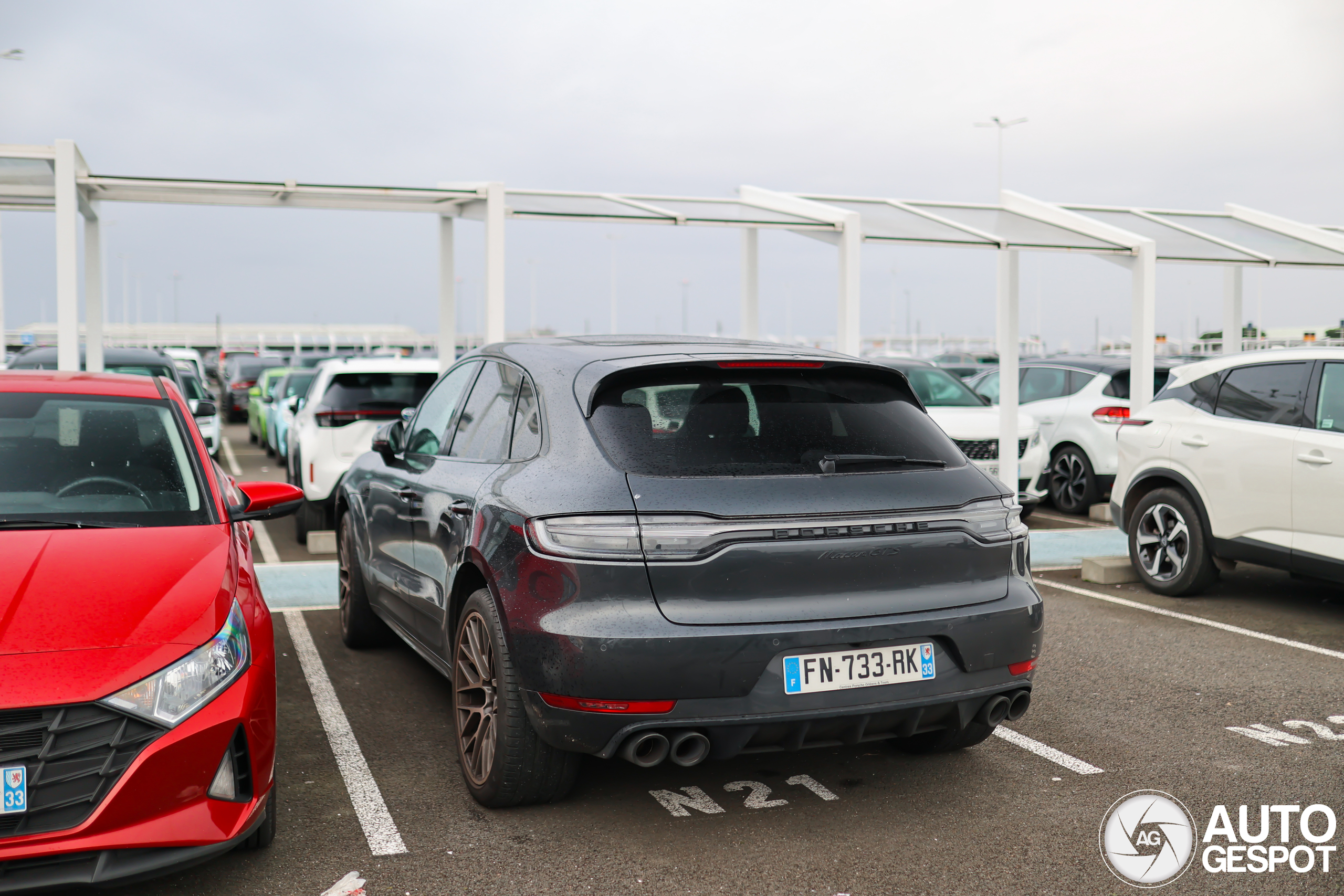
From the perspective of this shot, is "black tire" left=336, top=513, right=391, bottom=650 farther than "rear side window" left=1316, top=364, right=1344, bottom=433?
No

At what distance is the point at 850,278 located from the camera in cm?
1160

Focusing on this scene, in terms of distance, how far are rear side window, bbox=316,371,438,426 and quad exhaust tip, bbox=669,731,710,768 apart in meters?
6.79

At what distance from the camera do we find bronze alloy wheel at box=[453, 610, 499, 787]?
407 centimetres

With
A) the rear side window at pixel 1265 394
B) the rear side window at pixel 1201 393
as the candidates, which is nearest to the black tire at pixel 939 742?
the rear side window at pixel 1265 394

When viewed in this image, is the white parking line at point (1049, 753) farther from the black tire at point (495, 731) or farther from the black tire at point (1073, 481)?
the black tire at point (1073, 481)

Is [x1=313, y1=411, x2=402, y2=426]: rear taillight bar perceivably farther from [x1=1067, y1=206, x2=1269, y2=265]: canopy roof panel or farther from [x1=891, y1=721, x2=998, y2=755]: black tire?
[x1=1067, y1=206, x2=1269, y2=265]: canopy roof panel

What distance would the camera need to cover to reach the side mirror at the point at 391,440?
588 cm

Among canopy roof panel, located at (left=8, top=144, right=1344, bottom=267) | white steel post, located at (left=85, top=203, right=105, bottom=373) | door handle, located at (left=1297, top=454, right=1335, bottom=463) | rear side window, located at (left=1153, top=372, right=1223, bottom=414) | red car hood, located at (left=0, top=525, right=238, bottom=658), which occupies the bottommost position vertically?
red car hood, located at (left=0, top=525, right=238, bottom=658)

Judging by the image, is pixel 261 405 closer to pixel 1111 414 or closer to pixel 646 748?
pixel 1111 414

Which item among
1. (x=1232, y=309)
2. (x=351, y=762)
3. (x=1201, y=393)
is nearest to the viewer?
(x=351, y=762)

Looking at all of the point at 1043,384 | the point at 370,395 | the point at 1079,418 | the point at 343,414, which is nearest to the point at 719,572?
the point at 343,414

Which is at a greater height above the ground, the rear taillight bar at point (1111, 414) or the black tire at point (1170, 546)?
the rear taillight bar at point (1111, 414)

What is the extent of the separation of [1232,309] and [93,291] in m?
13.9

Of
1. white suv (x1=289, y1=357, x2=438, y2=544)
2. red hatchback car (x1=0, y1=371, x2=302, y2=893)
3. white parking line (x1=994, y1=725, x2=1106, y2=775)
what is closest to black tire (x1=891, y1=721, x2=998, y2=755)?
white parking line (x1=994, y1=725, x2=1106, y2=775)
